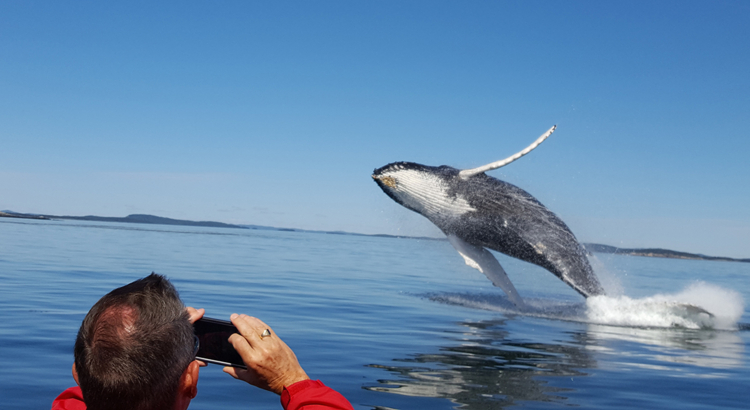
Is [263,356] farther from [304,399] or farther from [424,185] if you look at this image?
[424,185]

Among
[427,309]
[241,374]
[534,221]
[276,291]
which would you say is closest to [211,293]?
[276,291]

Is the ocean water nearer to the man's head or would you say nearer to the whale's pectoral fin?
the whale's pectoral fin

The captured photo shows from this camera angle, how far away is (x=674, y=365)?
770cm

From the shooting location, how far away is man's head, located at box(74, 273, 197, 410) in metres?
1.56

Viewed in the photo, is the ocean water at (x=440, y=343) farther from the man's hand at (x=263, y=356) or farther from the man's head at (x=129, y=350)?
the man's head at (x=129, y=350)

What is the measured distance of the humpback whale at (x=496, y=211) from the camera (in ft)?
37.8

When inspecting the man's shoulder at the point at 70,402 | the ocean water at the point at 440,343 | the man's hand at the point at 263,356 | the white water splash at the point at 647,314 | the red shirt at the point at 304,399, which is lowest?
the ocean water at the point at 440,343

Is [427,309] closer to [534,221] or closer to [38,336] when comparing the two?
[534,221]

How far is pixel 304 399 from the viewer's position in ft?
5.58

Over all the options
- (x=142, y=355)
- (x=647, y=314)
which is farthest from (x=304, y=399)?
(x=647, y=314)

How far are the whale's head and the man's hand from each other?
986 cm

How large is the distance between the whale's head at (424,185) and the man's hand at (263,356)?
986 cm

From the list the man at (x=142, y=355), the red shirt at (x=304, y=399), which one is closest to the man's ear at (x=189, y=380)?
the man at (x=142, y=355)

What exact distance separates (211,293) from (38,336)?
5951 millimetres
